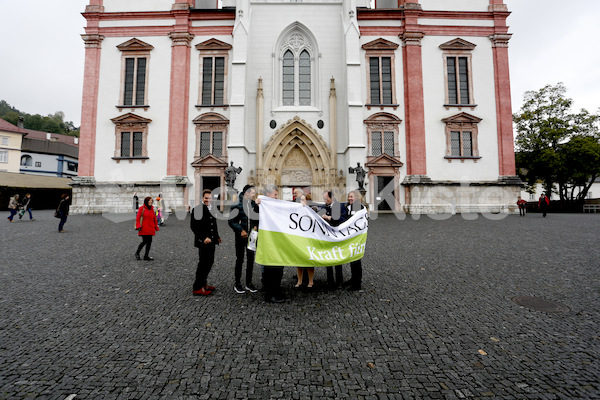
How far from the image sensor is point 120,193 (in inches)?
890

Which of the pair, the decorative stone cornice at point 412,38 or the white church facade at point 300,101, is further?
the decorative stone cornice at point 412,38

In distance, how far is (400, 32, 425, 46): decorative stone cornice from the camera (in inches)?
912

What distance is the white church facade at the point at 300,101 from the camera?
22.7 metres

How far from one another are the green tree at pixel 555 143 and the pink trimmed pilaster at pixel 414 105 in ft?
58.8

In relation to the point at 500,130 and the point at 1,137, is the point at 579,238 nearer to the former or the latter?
the point at 500,130

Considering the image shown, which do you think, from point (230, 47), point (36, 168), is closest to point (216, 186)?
point (230, 47)

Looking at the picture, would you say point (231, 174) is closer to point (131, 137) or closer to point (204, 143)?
point (204, 143)

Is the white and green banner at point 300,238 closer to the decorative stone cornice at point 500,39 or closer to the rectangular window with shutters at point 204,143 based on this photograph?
the rectangular window with shutters at point 204,143

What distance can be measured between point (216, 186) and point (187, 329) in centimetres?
2045

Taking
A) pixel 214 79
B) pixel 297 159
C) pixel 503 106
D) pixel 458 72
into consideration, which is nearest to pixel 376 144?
pixel 297 159

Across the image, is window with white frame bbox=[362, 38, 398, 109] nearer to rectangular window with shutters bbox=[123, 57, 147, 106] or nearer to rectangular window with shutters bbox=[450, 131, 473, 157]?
rectangular window with shutters bbox=[450, 131, 473, 157]

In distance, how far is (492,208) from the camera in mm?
22297

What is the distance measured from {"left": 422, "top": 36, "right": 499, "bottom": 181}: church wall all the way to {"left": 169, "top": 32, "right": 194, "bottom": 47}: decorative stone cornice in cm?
1867

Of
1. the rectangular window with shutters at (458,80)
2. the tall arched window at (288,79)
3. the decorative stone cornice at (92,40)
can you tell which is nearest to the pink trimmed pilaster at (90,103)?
the decorative stone cornice at (92,40)
